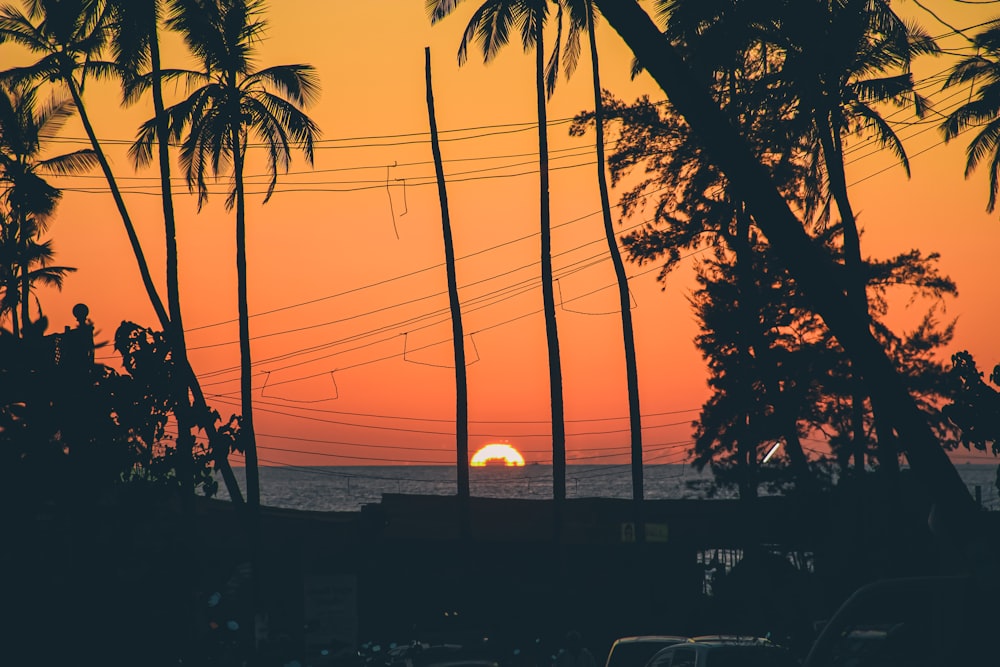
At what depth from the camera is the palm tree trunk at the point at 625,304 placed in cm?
2995

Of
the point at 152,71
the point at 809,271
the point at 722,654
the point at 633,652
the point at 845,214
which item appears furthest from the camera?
the point at 152,71

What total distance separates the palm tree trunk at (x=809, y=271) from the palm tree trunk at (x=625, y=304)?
22709 millimetres

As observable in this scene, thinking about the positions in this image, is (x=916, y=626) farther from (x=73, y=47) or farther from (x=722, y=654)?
(x=73, y=47)

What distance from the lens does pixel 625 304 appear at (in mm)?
30844

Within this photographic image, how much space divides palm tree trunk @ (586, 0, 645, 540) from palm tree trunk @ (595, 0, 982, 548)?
22.7 m

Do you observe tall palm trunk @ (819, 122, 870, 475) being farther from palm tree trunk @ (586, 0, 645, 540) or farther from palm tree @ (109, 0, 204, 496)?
palm tree @ (109, 0, 204, 496)

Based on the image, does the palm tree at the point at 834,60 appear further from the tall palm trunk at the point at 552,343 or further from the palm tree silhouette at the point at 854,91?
the tall palm trunk at the point at 552,343

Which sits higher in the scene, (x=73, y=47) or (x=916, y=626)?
(x=73, y=47)

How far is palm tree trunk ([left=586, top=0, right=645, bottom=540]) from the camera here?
1179 inches

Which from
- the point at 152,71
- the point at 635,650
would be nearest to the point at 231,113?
the point at 152,71

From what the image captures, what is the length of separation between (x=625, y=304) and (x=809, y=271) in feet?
78.9

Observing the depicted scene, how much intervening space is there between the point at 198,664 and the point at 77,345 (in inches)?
104

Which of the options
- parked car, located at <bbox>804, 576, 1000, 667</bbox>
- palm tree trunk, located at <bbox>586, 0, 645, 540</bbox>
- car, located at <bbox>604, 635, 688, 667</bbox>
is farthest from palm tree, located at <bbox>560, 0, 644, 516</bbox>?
parked car, located at <bbox>804, 576, 1000, 667</bbox>

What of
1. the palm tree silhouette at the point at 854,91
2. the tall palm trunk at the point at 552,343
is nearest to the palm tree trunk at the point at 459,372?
the tall palm trunk at the point at 552,343
